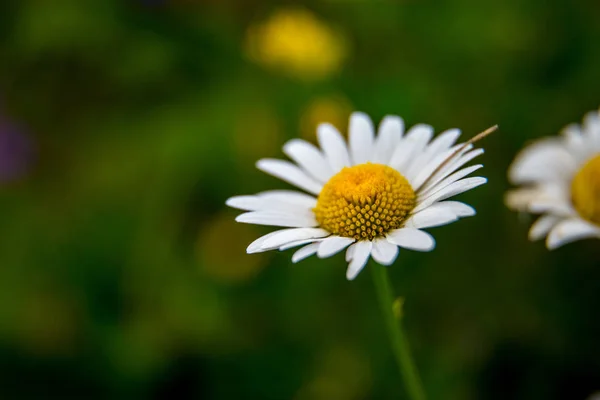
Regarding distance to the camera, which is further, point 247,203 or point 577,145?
point 577,145

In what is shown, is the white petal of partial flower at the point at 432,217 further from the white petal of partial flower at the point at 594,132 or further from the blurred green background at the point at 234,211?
the blurred green background at the point at 234,211

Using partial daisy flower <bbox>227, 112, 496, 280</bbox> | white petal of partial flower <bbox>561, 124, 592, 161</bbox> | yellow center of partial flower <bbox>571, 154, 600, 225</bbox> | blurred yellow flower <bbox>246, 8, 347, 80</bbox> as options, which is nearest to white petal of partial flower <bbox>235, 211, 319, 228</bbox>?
partial daisy flower <bbox>227, 112, 496, 280</bbox>

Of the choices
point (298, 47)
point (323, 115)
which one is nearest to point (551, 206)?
point (323, 115)

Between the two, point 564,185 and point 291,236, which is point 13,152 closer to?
point 291,236

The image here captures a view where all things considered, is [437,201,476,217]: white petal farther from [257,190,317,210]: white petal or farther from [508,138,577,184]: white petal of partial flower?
[508,138,577,184]: white petal of partial flower

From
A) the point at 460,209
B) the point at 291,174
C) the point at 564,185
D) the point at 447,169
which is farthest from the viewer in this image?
the point at 564,185

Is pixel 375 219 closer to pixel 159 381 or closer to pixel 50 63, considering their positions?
pixel 159 381
